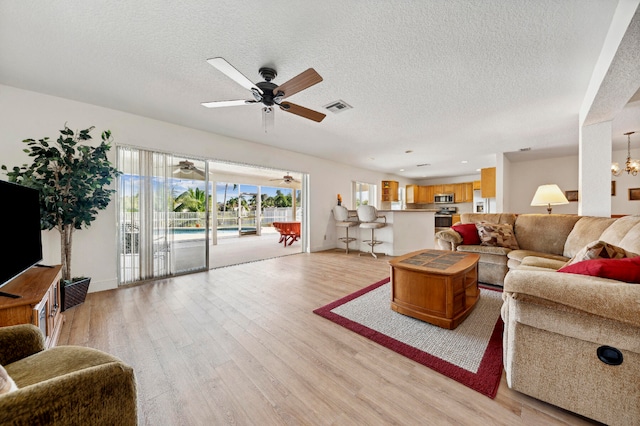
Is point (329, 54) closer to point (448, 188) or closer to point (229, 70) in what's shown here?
point (229, 70)

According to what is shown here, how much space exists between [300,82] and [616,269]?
2.38 meters

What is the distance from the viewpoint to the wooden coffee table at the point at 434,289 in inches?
79.3

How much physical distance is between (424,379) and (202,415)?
1.33 m

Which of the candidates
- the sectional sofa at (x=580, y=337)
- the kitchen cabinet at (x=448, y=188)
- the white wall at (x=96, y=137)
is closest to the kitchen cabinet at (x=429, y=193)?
the kitchen cabinet at (x=448, y=188)

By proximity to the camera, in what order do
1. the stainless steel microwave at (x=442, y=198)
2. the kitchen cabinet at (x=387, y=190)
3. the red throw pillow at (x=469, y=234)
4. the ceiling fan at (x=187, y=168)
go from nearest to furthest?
the red throw pillow at (x=469, y=234) → the ceiling fan at (x=187, y=168) → the kitchen cabinet at (x=387, y=190) → the stainless steel microwave at (x=442, y=198)

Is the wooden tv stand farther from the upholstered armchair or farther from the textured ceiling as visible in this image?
the textured ceiling

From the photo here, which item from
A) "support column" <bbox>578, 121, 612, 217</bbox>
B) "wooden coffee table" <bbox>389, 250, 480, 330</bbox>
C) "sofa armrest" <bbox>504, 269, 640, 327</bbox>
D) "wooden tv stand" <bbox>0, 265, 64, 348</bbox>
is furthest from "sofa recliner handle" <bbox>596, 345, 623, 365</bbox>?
"wooden tv stand" <bbox>0, 265, 64, 348</bbox>

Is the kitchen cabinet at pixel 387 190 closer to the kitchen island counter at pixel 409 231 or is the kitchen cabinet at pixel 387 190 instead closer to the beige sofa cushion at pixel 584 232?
the kitchen island counter at pixel 409 231

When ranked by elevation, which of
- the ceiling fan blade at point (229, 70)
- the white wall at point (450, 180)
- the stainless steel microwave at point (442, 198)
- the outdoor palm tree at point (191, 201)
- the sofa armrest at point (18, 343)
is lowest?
the sofa armrest at point (18, 343)

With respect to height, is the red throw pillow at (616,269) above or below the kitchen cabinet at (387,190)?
below

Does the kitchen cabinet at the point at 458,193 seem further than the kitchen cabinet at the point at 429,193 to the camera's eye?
No

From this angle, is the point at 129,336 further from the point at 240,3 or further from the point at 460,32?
the point at 460,32

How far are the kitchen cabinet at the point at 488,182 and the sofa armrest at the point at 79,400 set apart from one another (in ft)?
25.8

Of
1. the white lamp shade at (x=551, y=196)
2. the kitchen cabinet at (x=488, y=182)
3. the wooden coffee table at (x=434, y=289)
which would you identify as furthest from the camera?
the kitchen cabinet at (x=488, y=182)
